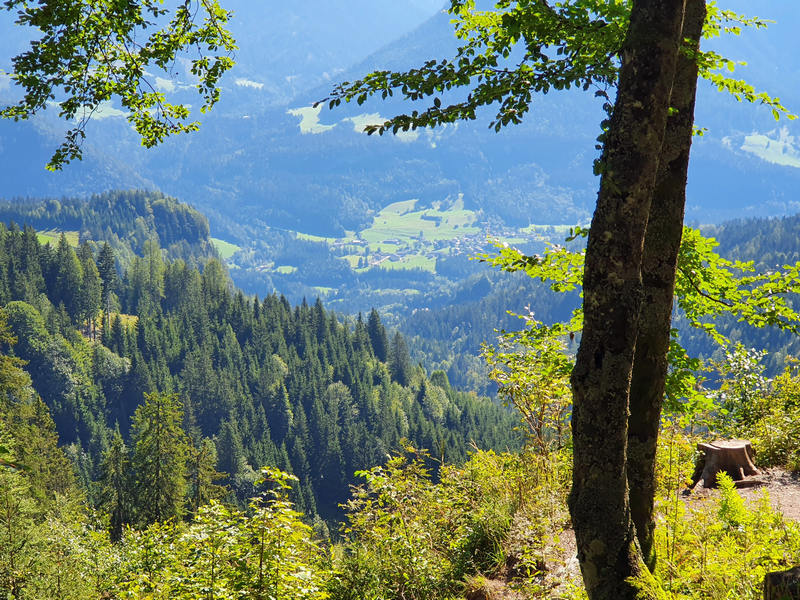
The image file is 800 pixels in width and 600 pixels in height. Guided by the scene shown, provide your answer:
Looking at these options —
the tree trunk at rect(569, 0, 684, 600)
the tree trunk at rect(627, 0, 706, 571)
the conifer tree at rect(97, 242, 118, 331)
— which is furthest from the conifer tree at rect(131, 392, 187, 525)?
the conifer tree at rect(97, 242, 118, 331)

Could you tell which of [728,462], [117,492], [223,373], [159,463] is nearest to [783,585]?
[728,462]

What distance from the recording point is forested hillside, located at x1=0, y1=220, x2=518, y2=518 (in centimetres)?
12662

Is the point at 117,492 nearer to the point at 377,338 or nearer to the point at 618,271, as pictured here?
the point at 618,271

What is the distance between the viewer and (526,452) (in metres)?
11.6

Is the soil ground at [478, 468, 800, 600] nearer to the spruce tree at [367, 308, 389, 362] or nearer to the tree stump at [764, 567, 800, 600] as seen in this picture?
the tree stump at [764, 567, 800, 600]

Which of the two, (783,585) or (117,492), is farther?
(117,492)

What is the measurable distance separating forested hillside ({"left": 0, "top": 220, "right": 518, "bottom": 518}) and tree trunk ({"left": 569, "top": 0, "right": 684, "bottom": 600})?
10503 centimetres

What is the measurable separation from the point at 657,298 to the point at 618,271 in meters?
1.49

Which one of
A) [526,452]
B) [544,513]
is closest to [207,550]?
[544,513]

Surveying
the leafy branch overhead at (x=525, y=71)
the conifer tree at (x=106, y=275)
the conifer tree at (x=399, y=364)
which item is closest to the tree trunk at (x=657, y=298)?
the leafy branch overhead at (x=525, y=71)

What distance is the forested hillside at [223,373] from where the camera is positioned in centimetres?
12662

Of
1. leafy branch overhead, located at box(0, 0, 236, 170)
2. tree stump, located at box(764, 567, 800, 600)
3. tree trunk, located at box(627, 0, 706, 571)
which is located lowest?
tree stump, located at box(764, 567, 800, 600)

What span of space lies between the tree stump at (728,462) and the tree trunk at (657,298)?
18.1ft

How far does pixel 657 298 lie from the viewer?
599 centimetres
